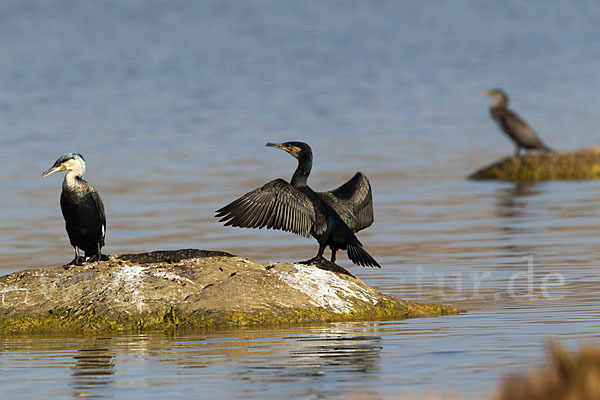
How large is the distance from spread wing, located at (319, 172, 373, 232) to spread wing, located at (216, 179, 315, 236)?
596 mm

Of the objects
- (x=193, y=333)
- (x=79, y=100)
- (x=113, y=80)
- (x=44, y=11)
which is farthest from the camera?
(x=44, y=11)

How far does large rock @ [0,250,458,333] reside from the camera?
11078mm

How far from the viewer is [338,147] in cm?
3192

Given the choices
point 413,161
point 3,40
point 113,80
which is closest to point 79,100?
point 113,80

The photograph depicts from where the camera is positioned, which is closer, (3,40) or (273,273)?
(273,273)

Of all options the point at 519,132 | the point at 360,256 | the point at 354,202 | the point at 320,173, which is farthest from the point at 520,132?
the point at 360,256

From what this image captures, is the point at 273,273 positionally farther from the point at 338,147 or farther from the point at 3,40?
the point at 3,40

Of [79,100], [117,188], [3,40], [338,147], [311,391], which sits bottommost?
[311,391]

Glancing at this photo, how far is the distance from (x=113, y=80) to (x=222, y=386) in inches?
1825

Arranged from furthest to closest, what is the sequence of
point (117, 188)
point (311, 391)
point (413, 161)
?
point (413, 161)
point (117, 188)
point (311, 391)

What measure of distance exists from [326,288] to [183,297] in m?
1.28

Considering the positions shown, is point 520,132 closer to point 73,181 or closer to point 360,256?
point 360,256

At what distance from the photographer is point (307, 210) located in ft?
38.7

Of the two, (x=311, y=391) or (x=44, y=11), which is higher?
(x=44, y=11)
